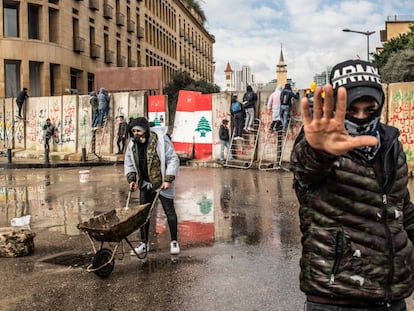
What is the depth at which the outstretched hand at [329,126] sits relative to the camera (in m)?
2.12

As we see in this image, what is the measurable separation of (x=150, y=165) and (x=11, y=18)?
34.1 metres

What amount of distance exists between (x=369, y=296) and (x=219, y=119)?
1641 centimetres

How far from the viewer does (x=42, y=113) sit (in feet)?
81.0

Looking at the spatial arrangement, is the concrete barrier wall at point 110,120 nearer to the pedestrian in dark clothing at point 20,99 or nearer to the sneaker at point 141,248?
the pedestrian in dark clothing at point 20,99

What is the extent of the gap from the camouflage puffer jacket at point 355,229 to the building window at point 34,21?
37.7 meters

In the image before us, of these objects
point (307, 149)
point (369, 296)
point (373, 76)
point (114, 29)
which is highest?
point (114, 29)

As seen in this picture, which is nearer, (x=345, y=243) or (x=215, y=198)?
(x=345, y=243)

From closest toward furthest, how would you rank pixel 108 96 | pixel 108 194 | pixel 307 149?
pixel 307 149, pixel 108 194, pixel 108 96

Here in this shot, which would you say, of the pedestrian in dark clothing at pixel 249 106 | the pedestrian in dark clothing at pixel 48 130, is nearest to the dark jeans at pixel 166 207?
the pedestrian in dark clothing at pixel 249 106

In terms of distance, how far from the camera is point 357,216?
2.42m

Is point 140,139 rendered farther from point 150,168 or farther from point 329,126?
point 329,126

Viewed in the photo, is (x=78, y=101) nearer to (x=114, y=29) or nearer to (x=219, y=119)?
(x=219, y=119)

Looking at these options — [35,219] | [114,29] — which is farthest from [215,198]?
[114,29]

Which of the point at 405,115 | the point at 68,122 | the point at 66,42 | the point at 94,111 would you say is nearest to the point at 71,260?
Result: the point at 405,115
